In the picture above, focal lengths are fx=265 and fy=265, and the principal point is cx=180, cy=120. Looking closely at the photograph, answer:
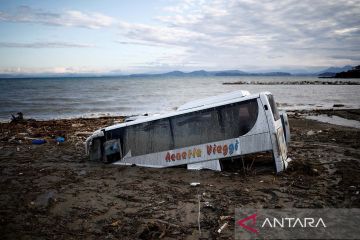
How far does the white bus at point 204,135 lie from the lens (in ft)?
24.1

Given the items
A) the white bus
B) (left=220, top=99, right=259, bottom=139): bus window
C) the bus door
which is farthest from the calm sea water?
the bus door

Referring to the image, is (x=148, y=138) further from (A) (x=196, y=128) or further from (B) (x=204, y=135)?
(B) (x=204, y=135)

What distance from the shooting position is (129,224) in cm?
533

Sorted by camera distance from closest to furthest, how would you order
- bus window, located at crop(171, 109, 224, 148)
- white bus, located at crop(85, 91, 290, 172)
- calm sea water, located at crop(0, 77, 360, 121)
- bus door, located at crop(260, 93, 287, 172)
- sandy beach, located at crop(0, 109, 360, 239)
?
sandy beach, located at crop(0, 109, 360, 239) → bus door, located at crop(260, 93, 287, 172) → white bus, located at crop(85, 91, 290, 172) → bus window, located at crop(171, 109, 224, 148) → calm sea water, located at crop(0, 77, 360, 121)

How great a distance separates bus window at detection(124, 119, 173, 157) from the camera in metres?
8.49

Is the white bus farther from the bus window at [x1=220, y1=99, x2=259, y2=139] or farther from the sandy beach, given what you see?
the sandy beach

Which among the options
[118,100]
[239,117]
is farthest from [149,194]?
[118,100]

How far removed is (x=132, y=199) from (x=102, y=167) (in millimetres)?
3230

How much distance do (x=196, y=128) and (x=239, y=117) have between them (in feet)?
4.44

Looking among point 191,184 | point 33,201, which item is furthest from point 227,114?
point 33,201

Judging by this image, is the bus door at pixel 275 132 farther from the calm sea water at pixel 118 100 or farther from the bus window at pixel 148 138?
the calm sea water at pixel 118 100

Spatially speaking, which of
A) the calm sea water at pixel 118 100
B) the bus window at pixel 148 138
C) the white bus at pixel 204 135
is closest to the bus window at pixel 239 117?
the white bus at pixel 204 135

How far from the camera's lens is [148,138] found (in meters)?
8.77

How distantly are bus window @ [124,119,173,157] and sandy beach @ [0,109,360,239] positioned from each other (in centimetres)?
70
